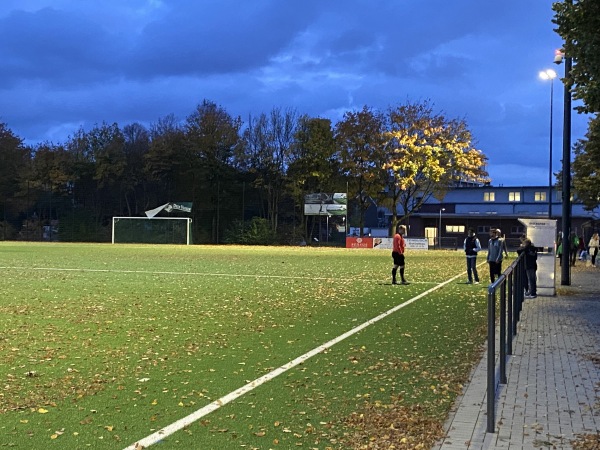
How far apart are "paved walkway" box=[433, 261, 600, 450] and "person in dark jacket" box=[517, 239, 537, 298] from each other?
3.98 metres

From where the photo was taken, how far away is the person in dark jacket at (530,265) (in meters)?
14.3

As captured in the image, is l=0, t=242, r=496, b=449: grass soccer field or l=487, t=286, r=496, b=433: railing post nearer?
l=487, t=286, r=496, b=433: railing post

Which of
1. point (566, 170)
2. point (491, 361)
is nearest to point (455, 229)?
point (566, 170)

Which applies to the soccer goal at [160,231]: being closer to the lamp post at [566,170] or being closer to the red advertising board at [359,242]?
the red advertising board at [359,242]

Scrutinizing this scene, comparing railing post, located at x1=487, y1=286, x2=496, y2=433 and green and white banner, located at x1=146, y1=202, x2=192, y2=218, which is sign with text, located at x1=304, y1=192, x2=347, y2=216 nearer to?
green and white banner, located at x1=146, y1=202, x2=192, y2=218

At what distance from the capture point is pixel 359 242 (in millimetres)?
50688

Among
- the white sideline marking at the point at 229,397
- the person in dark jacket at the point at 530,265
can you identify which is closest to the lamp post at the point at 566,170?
the person in dark jacket at the point at 530,265

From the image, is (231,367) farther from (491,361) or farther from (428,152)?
(428,152)

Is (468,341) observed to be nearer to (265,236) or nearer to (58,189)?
(265,236)

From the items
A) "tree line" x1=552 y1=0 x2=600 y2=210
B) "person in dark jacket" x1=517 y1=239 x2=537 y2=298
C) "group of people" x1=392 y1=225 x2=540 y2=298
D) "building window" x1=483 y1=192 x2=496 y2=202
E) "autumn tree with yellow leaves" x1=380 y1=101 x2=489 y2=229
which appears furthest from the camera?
"building window" x1=483 y1=192 x2=496 y2=202

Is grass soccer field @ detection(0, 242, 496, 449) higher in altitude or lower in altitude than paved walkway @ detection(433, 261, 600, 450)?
lower

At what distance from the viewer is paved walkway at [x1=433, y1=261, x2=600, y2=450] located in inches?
185

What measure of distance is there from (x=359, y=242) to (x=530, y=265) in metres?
36.0

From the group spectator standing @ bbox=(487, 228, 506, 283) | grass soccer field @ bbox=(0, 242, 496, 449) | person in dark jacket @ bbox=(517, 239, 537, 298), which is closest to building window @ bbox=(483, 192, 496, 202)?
spectator standing @ bbox=(487, 228, 506, 283)
